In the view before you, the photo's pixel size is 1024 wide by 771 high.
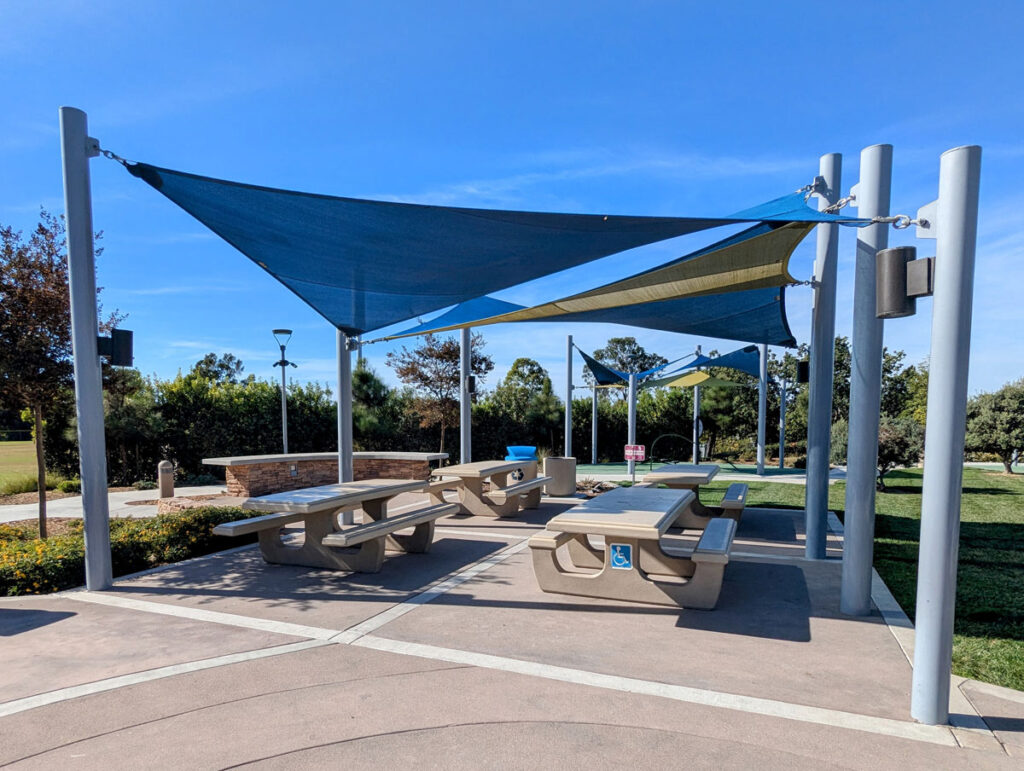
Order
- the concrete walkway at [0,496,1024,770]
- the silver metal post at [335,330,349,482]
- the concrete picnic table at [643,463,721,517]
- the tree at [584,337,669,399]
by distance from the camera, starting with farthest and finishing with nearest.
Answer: the tree at [584,337,669,399] < the concrete picnic table at [643,463,721,517] < the silver metal post at [335,330,349,482] < the concrete walkway at [0,496,1024,770]

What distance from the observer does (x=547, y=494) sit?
36.4ft

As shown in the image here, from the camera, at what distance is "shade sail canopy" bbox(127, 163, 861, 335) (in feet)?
14.0

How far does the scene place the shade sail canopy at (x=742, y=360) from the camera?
14.4 meters

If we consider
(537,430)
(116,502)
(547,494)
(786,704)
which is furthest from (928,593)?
(537,430)

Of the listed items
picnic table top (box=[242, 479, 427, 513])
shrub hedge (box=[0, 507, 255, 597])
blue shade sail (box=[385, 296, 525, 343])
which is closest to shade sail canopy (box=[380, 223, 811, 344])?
blue shade sail (box=[385, 296, 525, 343])

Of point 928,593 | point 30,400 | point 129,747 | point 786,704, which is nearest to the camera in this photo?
point 129,747

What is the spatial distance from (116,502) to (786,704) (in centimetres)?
1214

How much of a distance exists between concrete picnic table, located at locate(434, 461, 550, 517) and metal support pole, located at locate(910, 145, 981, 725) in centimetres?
569

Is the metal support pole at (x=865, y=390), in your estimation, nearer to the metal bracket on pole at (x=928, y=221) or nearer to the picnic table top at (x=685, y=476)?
the metal bracket on pole at (x=928, y=221)

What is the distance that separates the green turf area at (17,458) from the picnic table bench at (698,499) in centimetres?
1429

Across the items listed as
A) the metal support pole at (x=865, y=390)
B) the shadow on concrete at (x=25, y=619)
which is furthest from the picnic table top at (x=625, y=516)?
the shadow on concrete at (x=25, y=619)

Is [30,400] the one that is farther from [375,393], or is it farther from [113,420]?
[375,393]

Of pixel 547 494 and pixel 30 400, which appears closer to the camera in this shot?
pixel 30 400

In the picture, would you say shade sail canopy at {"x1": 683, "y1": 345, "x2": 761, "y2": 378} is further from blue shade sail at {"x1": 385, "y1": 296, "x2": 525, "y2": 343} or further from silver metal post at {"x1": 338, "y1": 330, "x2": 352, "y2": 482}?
silver metal post at {"x1": 338, "y1": 330, "x2": 352, "y2": 482}
